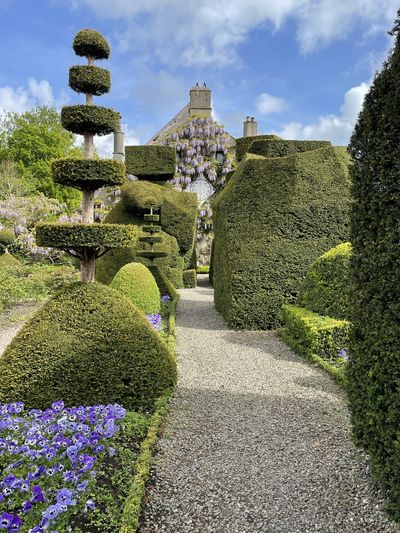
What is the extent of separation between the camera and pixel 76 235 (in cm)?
446

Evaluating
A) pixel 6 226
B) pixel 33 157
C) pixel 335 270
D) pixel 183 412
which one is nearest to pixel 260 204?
pixel 335 270

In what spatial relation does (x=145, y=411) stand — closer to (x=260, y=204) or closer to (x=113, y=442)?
(x=113, y=442)

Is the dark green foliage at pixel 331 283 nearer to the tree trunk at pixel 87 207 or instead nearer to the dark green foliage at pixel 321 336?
the dark green foliage at pixel 321 336

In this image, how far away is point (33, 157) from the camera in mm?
34156

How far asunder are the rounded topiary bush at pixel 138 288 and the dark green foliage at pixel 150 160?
33.6 feet

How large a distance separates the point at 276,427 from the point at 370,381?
57.1 inches

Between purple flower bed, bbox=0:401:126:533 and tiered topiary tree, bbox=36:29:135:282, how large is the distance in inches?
63.8

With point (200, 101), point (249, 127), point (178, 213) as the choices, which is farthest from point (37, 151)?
point (178, 213)

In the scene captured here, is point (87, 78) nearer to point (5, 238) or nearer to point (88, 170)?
point (88, 170)

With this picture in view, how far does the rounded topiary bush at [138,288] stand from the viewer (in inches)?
366

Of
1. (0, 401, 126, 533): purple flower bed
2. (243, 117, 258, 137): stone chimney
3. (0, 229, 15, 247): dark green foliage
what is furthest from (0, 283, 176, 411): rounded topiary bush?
(243, 117, 258, 137): stone chimney

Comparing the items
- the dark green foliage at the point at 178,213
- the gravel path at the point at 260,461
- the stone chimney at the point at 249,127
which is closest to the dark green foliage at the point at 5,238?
the dark green foliage at the point at 178,213

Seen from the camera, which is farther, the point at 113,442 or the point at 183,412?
the point at 183,412

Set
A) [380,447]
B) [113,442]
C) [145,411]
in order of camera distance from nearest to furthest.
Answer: [380,447]
[113,442]
[145,411]
